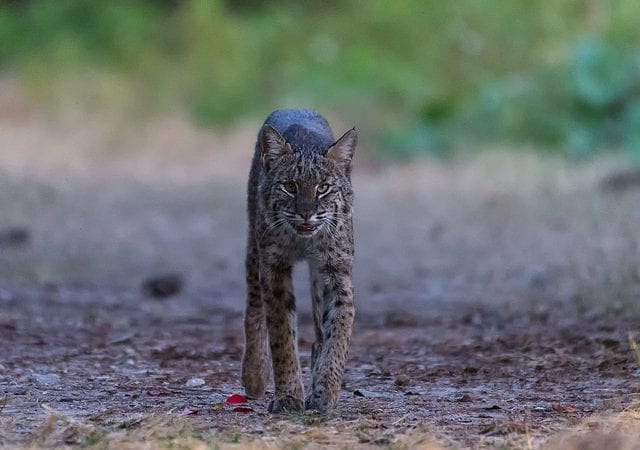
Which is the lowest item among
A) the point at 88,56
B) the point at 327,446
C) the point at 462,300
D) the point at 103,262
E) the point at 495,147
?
the point at 327,446

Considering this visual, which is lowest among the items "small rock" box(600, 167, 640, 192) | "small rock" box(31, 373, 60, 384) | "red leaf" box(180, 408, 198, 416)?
"red leaf" box(180, 408, 198, 416)

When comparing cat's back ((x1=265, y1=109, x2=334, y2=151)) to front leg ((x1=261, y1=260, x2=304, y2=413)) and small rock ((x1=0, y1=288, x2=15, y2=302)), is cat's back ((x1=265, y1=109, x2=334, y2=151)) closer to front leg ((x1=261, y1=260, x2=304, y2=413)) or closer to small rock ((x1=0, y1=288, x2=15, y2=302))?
front leg ((x1=261, y1=260, x2=304, y2=413))

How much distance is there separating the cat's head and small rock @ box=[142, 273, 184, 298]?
14.2ft

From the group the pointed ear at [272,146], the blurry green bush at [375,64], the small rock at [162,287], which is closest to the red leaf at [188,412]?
the pointed ear at [272,146]

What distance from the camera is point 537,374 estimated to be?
6855mm

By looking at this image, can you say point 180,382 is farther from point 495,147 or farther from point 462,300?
point 495,147

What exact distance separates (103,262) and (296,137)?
5741 mm

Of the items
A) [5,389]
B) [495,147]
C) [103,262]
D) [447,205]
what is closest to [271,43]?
[495,147]

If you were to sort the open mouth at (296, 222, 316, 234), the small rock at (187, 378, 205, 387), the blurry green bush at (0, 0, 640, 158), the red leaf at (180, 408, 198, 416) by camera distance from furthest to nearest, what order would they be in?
the blurry green bush at (0, 0, 640, 158)
the small rock at (187, 378, 205, 387)
the open mouth at (296, 222, 316, 234)
the red leaf at (180, 408, 198, 416)

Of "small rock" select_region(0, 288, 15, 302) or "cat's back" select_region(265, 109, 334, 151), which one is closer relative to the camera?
"cat's back" select_region(265, 109, 334, 151)

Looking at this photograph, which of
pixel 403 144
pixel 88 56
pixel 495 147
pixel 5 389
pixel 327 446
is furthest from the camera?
pixel 88 56

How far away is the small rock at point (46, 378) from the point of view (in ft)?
21.3

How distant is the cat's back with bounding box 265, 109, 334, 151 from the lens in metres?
6.44

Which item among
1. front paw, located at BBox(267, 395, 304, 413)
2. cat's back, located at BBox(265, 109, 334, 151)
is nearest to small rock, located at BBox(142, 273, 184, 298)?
cat's back, located at BBox(265, 109, 334, 151)
